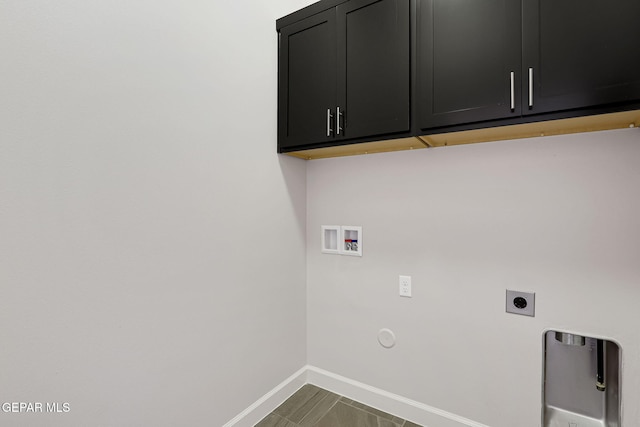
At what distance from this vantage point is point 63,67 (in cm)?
106

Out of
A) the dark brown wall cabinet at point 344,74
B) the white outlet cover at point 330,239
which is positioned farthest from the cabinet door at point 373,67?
the white outlet cover at point 330,239

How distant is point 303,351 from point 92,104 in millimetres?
2040

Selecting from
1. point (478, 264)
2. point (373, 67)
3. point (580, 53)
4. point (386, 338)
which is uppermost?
point (373, 67)

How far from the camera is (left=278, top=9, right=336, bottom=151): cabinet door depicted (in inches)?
70.5

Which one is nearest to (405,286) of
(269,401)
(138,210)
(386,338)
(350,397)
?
(386,338)

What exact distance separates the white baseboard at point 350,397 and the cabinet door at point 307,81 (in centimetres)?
168

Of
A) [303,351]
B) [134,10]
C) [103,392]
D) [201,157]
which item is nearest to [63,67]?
[134,10]

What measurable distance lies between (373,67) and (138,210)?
1403 millimetres

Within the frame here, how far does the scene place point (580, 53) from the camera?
3.86 ft

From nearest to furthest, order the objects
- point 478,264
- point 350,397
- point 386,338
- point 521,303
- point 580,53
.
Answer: point 580,53 → point 521,303 → point 478,264 → point 386,338 → point 350,397

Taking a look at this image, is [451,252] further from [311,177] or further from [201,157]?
[201,157]

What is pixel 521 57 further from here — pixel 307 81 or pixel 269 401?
pixel 269 401

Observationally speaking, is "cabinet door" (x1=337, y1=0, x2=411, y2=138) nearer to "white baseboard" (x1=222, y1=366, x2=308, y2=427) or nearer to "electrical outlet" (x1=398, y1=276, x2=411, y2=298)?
"electrical outlet" (x1=398, y1=276, x2=411, y2=298)

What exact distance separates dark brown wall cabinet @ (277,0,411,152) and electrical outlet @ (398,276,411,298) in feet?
3.06
